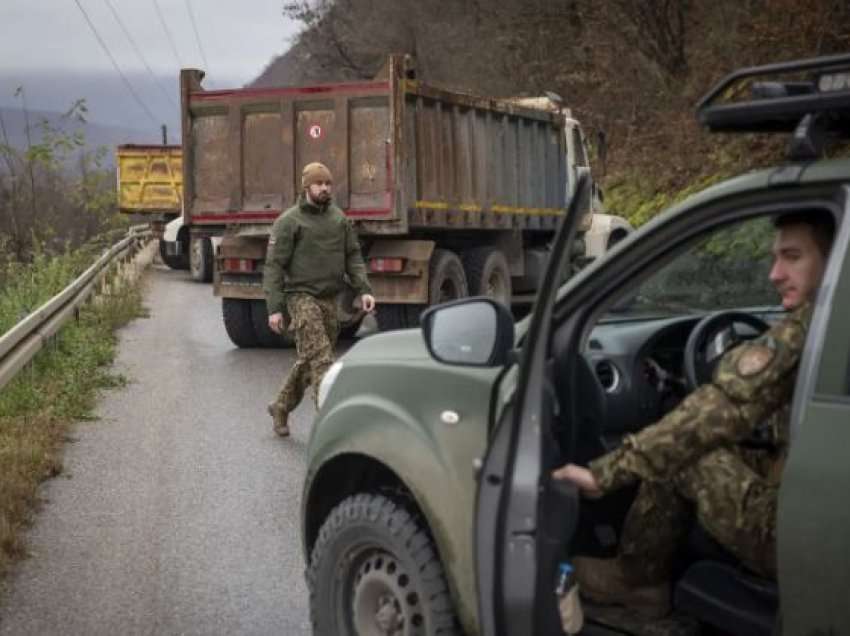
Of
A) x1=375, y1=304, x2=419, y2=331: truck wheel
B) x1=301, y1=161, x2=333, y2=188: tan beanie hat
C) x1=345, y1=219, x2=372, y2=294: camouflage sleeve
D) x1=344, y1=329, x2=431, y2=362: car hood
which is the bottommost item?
x1=375, y1=304, x2=419, y2=331: truck wheel

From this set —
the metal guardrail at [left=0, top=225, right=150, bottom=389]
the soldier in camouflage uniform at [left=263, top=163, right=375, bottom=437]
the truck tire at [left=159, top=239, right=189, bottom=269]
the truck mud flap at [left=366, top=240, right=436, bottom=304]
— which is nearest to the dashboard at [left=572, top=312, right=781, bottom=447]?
the soldier in camouflage uniform at [left=263, top=163, right=375, bottom=437]

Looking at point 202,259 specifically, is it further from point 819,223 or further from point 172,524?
point 819,223

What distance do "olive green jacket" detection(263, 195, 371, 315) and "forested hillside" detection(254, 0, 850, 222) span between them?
937 cm

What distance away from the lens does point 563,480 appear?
325cm

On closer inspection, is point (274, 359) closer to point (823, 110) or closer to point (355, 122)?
point (355, 122)

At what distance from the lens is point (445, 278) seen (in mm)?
14078

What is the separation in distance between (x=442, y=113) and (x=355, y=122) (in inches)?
45.1

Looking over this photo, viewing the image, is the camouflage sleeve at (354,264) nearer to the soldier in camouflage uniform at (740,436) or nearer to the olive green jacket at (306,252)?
the olive green jacket at (306,252)

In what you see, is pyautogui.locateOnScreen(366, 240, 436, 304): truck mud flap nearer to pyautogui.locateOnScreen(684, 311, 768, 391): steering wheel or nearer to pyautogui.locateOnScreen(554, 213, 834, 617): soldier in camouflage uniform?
pyautogui.locateOnScreen(684, 311, 768, 391): steering wheel

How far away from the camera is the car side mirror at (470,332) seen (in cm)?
353

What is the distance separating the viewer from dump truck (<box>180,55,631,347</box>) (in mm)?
13156

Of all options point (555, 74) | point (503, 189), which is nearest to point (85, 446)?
point (503, 189)

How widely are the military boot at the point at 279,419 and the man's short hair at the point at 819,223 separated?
20.8 ft

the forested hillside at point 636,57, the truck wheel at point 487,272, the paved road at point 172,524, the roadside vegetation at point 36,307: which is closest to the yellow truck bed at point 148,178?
the roadside vegetation at point 36,307
